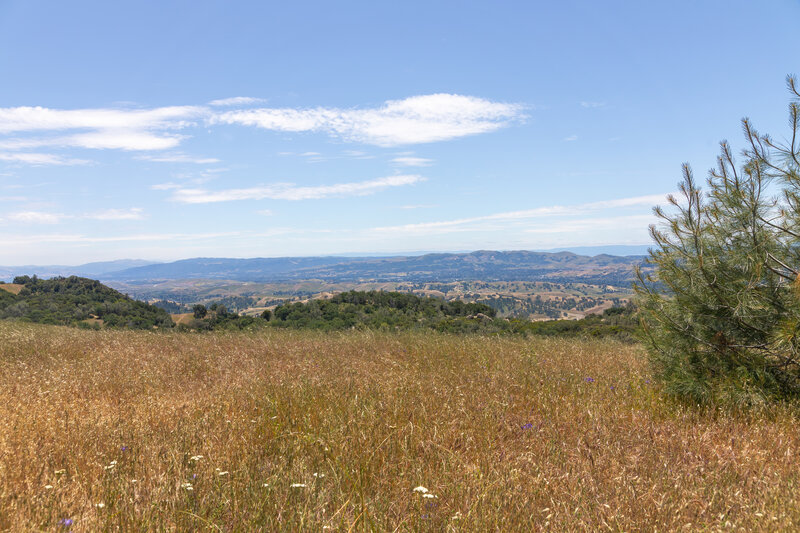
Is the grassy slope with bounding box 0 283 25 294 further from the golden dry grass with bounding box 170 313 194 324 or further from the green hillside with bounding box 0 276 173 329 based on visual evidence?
the golden dry grass with bounding box 170 313 194 324

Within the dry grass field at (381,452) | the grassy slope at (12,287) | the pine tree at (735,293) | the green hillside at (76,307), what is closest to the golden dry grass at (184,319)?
the green hillside at (76,307)

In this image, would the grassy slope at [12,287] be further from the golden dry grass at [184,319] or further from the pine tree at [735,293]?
the pine tree at [735,293]

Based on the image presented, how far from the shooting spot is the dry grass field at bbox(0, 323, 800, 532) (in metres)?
2.51

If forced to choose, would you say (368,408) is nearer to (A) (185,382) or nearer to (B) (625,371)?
(A) (185,382)

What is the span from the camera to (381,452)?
3.57m

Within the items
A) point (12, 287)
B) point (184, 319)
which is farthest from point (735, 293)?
point (12, 287)

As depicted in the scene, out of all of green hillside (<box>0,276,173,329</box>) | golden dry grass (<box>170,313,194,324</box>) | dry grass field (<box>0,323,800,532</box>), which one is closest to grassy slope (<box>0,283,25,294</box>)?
green hillside (<box>0,276,173,329</box>)

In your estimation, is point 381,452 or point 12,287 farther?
point 12,287

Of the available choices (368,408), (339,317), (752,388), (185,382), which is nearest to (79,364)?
(185,382)

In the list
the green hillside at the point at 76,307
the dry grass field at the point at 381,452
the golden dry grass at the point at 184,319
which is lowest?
the golden dry grass at the point at 184,319

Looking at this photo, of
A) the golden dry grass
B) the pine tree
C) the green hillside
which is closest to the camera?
the pine tree

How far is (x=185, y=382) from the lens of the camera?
6.53 m

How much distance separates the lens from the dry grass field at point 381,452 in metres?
2.51

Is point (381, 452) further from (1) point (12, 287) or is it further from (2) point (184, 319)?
(1) point (12, 287)
